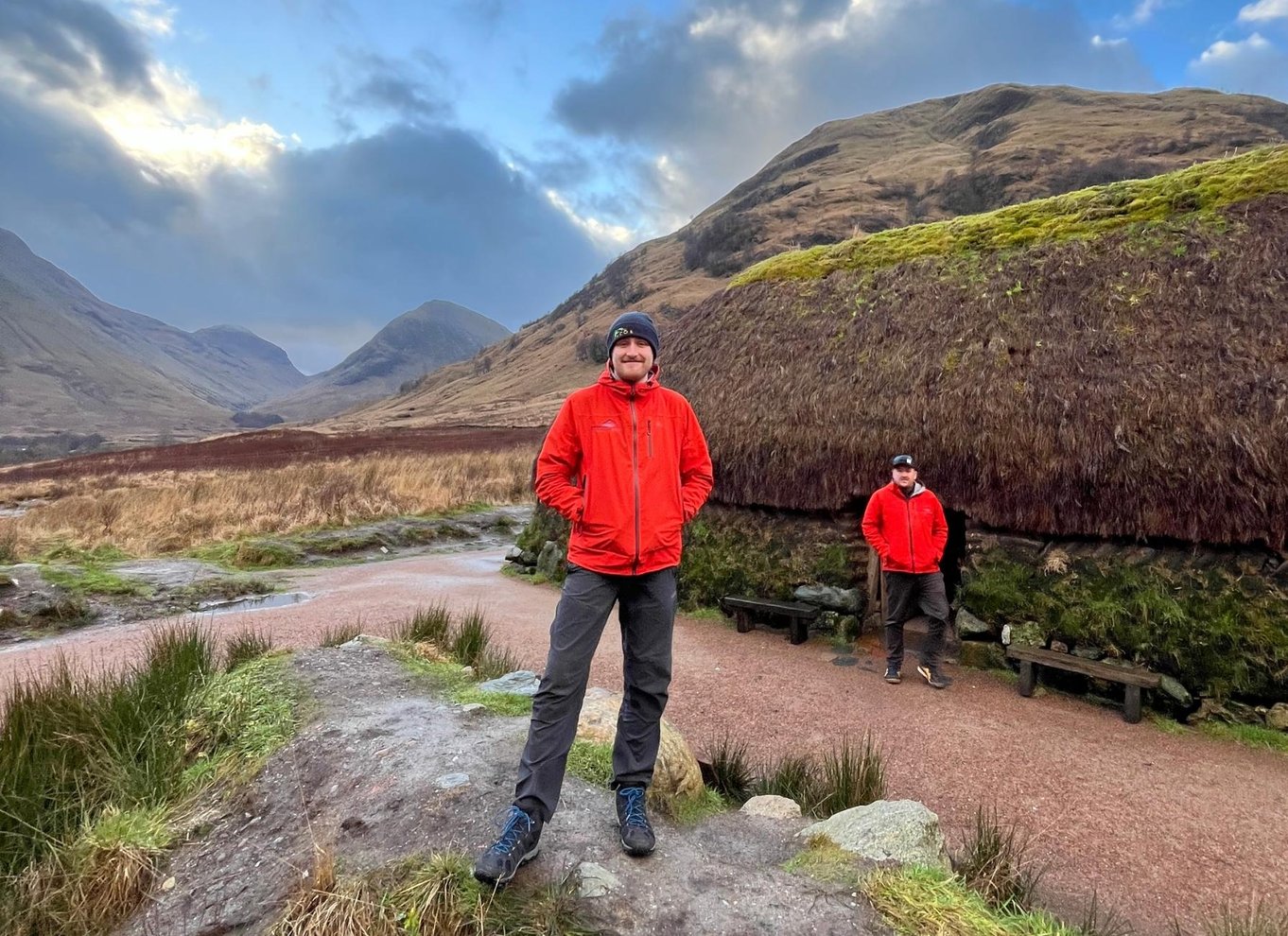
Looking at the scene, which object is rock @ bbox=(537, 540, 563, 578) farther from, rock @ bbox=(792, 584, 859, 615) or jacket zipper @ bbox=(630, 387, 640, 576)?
jacket zipper @ bbox=(630, 387, 640, 576)

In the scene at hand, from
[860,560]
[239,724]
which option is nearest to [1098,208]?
[860,560]

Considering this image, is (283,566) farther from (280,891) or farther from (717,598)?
(280,891)

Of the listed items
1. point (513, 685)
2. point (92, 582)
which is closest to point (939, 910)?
point (513, 685)

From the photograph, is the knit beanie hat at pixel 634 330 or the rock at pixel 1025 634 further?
the rock at pixel 1025 634

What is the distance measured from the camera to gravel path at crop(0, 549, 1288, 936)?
151 inches

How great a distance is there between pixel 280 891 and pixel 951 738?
190 inches

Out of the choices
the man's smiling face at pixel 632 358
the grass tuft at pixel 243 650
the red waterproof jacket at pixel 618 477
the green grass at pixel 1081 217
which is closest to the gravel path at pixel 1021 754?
the grass tuft at pixel 243 650

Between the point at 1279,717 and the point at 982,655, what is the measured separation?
2285mm

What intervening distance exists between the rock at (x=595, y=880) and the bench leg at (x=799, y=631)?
5.66 metres

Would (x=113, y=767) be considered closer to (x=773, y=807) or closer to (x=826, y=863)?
(x=773, y=807)

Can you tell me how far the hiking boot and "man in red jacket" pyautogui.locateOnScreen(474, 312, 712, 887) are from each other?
4374 millimetres

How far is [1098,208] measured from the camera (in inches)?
347

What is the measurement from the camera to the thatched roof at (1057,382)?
20.1ft

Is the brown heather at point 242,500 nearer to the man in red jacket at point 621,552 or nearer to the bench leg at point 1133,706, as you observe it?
the man in red jacket at point 621,552
